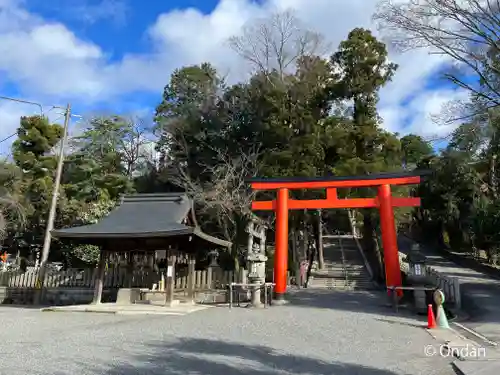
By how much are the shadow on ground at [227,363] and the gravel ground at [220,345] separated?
13 millimetres

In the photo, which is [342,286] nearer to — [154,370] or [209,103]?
[209,103]

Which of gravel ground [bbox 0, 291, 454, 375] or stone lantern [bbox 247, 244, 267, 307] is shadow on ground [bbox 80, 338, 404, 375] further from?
stone lantern [bbox 247, 244, 267, 307]

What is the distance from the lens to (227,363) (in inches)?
221

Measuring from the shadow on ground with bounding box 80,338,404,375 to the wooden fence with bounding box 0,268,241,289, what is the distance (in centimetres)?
906

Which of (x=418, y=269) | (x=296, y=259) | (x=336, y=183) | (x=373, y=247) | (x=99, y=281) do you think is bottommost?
(x=99, y=281)

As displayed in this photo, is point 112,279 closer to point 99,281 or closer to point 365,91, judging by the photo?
point 99,281

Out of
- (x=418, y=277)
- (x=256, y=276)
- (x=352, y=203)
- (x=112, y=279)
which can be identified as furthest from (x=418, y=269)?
(x=112, y=279)

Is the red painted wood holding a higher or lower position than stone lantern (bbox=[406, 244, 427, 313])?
higher

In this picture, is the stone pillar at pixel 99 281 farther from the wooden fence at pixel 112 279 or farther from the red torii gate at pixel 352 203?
the red torii gate at pixel 352 203

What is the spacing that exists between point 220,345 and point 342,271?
20.9 metres

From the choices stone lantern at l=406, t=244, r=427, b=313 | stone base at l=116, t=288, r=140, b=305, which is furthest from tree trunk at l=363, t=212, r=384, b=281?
stone base at l=116, t=288, r=140, b=305

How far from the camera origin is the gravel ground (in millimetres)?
5367

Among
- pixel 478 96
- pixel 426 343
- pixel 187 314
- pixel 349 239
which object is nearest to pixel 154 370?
pixel 426 343

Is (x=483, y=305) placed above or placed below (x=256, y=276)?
below
